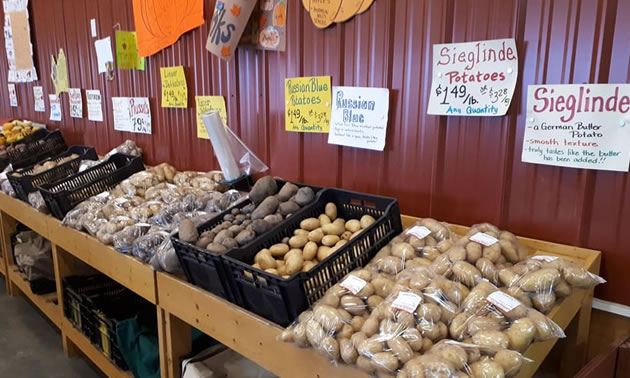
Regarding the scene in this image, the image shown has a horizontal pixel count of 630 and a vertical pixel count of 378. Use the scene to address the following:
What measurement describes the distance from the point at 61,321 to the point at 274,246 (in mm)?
1886

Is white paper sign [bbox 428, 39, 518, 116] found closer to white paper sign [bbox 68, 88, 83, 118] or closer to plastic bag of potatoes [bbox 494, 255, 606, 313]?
plastic bag of potatoes [bbox 494, 255, 606, 313]

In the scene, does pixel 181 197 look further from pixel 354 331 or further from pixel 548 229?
pixel 548 229

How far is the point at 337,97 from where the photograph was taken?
1785 millimetres

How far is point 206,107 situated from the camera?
246 cm

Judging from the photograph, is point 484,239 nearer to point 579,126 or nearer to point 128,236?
point 579,126

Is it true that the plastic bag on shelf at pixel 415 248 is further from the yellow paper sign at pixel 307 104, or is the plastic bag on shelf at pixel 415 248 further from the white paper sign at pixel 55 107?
the white paper sign at pixel 55 107

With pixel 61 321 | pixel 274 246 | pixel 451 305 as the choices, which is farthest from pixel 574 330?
pixel 61 321

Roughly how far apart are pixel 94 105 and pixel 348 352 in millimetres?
3258

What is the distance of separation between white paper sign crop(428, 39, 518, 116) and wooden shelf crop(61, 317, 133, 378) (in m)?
1.79

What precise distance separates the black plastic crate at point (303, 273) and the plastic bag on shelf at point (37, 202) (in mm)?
1696

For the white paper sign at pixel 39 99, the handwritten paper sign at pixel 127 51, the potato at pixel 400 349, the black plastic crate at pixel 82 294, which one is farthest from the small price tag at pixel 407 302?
the white paper sign at pixel 39 99

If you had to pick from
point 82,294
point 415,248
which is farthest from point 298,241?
point 82,294

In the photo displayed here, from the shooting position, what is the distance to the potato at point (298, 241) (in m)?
1.40

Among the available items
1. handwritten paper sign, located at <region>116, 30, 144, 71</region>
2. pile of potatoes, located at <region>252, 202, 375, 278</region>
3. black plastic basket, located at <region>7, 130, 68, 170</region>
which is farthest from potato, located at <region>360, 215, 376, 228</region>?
black plastic basket, located at <region>7, 130, 68, 170</region>
